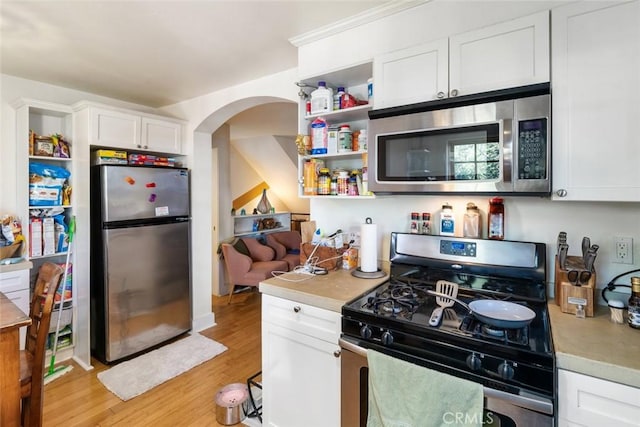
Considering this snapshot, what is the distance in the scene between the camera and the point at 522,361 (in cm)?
99

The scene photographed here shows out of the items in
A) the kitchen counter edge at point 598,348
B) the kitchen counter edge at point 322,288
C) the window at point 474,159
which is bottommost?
the kitchen counter edge at point 598,348

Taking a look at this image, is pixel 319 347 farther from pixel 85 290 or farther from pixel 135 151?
pixel 135 151

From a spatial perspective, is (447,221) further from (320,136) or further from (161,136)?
(161,136)

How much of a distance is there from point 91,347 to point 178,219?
1.33 meters

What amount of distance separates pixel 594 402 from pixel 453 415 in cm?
41

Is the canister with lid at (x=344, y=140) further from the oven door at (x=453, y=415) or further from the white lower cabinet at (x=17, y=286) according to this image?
the white lower cabinet at (x=17, y=286)

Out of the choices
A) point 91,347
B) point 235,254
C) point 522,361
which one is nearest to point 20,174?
point 91,347

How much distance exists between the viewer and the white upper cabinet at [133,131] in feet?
8.47

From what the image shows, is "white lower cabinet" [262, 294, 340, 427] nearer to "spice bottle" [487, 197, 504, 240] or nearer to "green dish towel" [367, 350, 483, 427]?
"green dish towel" [367, 350, 483, 427]

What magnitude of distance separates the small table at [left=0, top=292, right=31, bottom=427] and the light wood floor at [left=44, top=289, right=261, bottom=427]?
29.3 inches

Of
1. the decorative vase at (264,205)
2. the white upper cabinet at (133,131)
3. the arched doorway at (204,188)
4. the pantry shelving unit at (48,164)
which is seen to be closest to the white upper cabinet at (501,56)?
the arched doorway at (204,188)

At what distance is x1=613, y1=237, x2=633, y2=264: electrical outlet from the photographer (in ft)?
4.39

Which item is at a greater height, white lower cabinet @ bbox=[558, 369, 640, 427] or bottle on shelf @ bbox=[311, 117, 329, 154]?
bottle on shelf @ bbox=[311, 117, 329, 154]

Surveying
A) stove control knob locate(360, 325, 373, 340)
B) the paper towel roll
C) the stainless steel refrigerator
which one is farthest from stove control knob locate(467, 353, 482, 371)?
the stainless steel refrigerator
